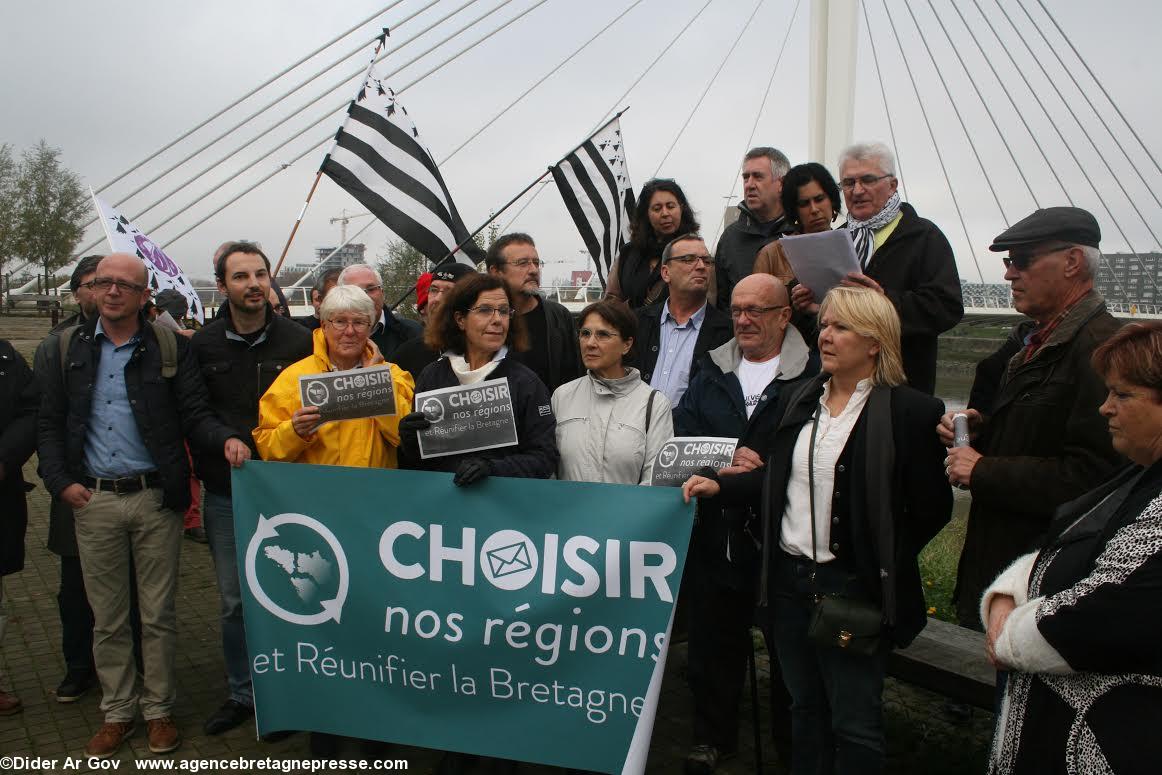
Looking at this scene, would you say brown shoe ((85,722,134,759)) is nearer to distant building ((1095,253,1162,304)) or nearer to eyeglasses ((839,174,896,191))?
eyeglasses ((839,174,896,191))

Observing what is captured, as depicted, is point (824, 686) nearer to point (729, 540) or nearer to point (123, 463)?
point (729, 540)

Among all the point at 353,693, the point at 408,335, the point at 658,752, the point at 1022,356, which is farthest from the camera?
the point at 408,335

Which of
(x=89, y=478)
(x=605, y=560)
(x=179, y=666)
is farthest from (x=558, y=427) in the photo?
(x=179, y=666)

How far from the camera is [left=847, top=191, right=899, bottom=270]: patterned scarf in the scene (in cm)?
425

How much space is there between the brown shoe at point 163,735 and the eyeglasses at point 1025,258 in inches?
150

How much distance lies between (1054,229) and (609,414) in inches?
68.7

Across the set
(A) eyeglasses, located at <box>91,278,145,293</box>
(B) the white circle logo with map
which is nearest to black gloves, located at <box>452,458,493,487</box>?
(B) the white circle logo with map

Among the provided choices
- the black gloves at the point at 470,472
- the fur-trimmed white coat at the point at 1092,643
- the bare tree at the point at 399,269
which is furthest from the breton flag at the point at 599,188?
the bare tree at the point at 399,269

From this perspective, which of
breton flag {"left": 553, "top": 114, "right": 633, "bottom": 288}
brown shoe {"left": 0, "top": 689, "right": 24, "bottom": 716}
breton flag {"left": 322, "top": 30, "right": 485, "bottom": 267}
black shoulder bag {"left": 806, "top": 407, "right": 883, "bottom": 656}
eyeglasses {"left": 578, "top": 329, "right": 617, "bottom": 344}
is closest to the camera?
black shoulder bag {"left": 806, "top": 407, "right": 883, "bottom": 656}

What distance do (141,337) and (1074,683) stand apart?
12.3 feet

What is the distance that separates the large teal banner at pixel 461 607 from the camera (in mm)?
3459

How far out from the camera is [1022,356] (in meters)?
3.32

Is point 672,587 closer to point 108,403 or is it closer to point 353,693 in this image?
point 353,693

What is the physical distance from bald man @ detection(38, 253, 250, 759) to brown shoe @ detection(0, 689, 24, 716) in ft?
2.02
